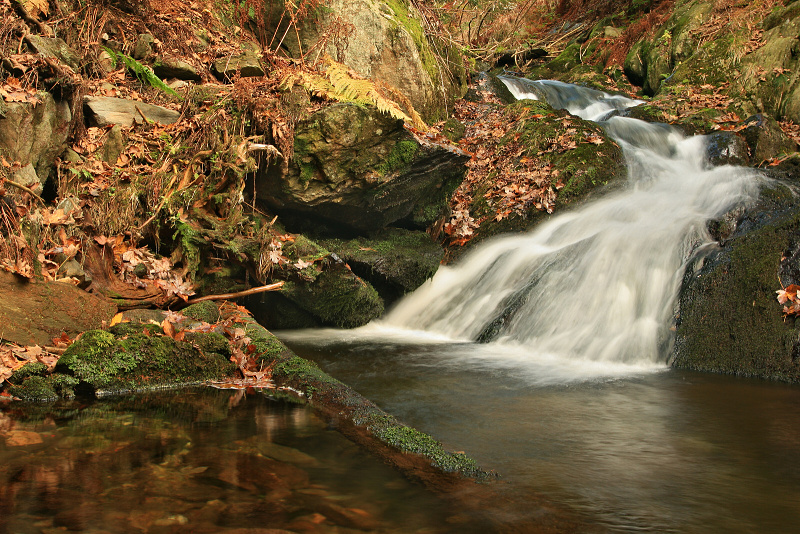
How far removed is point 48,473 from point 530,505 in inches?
94.5

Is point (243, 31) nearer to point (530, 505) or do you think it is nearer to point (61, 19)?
point (61, 19)


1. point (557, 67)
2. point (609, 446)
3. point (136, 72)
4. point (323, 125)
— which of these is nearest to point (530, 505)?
point (609, 446)

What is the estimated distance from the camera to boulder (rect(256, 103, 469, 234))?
7523mm

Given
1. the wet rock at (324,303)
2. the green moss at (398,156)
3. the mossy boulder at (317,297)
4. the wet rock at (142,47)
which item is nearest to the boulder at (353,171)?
the green moss at (398,156)

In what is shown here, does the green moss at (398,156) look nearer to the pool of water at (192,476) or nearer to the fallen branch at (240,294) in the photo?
the fallen branch at (240,294)

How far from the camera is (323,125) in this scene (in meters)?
7.47

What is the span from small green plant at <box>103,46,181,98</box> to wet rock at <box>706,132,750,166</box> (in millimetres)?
8756

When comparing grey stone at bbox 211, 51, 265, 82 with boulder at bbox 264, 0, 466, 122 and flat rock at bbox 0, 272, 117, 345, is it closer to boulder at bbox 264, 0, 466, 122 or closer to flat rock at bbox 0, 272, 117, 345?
boulder at bbox 264, 0, 466, 122

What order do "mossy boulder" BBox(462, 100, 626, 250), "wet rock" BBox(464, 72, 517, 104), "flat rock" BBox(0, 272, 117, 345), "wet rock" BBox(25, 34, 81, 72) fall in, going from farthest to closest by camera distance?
1. "wet rock" BBox(464, 72, 517, 104)
2. "mossy boulder" BBox(462, 100, 626, 250)
3. "wet rock" BBox(25, 34, 81, 72)
4. "flat rock" BBox(0, 272, 117, 345)

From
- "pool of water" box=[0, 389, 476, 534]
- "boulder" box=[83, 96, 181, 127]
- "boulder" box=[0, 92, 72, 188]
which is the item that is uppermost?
"boulder" box=[83, 96, 181, 127]

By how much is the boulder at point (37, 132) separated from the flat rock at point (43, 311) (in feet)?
5.78

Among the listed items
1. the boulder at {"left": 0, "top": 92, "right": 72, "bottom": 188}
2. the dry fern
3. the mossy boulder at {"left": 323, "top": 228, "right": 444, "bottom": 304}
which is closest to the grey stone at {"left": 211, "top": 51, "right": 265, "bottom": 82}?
the dry fern

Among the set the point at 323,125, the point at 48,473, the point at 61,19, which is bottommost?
the point at 48,473

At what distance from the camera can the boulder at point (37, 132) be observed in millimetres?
5711
